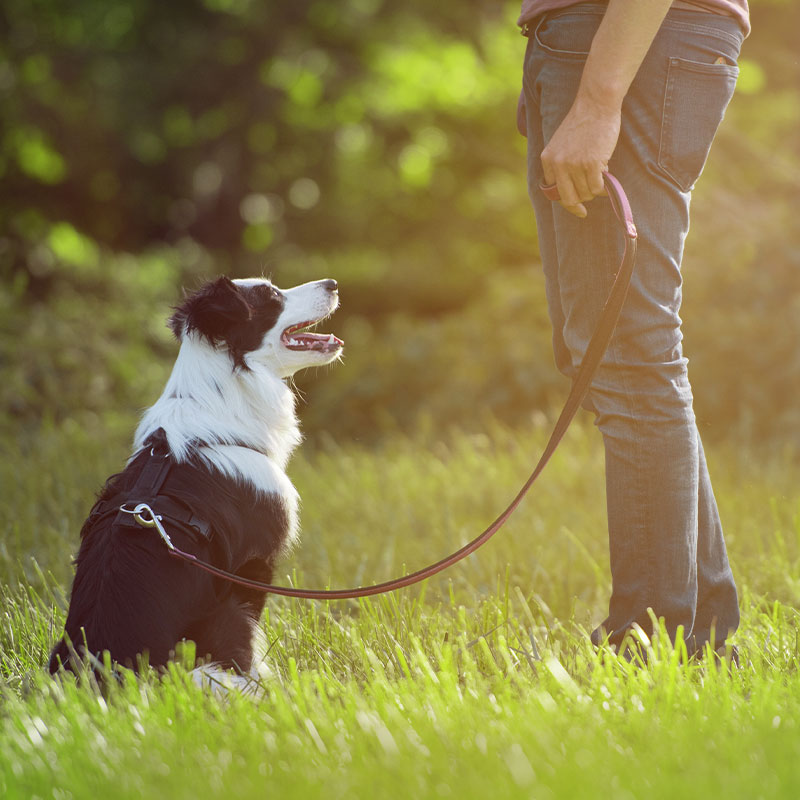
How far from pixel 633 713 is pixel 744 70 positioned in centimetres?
1160

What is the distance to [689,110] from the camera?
2.39 metres

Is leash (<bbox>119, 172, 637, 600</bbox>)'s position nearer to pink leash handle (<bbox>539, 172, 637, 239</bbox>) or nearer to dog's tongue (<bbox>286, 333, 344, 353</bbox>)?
pink leash handle (<bbox>539, 172, 637, 239</bbox>)

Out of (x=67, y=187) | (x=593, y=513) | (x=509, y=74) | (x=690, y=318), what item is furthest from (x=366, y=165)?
(x=593, y=513)

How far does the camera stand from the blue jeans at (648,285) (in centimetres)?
240

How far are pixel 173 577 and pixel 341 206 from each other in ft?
44.4

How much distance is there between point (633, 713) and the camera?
6.60ft

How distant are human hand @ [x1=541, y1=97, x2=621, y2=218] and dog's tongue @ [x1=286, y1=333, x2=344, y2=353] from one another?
91cm

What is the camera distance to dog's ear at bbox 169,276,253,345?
2910 millimetres

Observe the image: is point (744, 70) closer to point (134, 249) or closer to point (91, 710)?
point (134, 249)

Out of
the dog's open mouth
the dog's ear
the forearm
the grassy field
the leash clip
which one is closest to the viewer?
the grassy field

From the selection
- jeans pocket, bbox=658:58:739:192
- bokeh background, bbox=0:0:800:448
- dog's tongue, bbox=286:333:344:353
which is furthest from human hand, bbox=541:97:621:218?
bokeh background, bbox=0:0:800:448

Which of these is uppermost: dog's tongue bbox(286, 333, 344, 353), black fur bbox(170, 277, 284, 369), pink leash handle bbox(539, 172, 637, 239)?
pink leash handle bbox(539, 172, 637, 239)

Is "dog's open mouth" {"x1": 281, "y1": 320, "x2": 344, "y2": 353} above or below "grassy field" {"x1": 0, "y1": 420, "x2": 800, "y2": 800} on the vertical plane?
above

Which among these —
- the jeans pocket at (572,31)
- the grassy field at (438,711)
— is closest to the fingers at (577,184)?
the jeans pocket at (572,31)
